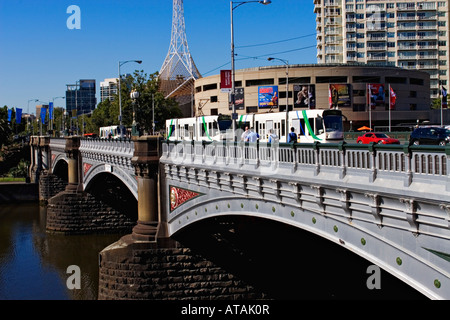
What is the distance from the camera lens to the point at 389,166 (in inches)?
448

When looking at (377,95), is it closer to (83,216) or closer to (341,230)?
(83,216)

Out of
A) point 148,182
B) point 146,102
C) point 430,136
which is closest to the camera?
point 148,182

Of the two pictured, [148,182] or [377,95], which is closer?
[148,182]

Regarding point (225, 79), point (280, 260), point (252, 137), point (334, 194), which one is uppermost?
point (225, 79)

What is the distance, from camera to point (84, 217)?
4534cm

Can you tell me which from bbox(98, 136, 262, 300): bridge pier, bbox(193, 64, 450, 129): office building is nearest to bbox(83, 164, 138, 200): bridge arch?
bbox(98, 136, 262, 300): bridge pier

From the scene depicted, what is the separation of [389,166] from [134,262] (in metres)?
15.7

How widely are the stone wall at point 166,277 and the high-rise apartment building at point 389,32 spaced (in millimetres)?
93672

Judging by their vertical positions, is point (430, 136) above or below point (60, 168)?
above

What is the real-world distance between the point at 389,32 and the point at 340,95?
1378 inches

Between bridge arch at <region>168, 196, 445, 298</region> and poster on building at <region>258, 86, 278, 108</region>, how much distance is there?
62.3 metres

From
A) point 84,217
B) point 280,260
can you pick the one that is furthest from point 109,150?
point 280,260

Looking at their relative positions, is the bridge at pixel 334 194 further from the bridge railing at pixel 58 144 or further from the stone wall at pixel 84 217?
the bridge railing at pixel 58 144
